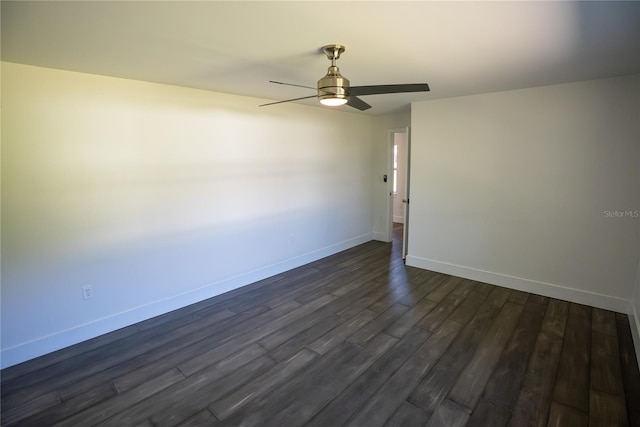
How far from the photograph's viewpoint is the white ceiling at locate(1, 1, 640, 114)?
1.63 metres

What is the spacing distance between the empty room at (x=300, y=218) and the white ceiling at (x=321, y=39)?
22 mm

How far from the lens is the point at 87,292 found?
2865 millimetres

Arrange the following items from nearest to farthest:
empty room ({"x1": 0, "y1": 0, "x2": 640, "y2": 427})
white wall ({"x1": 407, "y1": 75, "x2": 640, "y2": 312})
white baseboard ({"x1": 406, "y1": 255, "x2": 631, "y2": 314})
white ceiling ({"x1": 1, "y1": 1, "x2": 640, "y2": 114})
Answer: white ceiling ({"x1": 1, "y1": 1, "x2": 640, "y2": 114}), empty room ({"x1": 0, "y1": 0, "x2": 640, "y2": 427}), white wall ({"x1": 407, "y1": 75, "x2": 640, "y2": 312}), white baseboard ({"x1": 406, "y1": 255, "x2": 631, "y2": 314})

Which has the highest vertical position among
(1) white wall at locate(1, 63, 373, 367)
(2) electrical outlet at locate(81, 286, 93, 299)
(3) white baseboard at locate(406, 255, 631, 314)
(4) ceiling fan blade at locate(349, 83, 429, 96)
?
(4) ceiling fan blade at locate(349, 83, 429, 96)

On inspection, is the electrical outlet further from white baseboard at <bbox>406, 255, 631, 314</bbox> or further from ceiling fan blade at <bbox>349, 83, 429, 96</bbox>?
white baseboard at <bbox>406, 255, 631, 314</bbox>

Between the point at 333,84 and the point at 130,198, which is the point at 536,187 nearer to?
the point at 333,84

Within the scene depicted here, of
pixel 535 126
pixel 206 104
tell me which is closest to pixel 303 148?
pixel 206 104

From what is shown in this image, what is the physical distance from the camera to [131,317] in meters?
3.14

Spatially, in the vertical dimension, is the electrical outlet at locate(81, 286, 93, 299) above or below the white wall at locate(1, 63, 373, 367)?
below

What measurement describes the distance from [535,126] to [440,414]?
330 cm

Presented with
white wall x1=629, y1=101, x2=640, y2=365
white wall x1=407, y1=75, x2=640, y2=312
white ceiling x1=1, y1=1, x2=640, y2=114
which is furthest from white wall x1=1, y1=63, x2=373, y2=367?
white wall x1=629, y1=101, x2=640, y2=365

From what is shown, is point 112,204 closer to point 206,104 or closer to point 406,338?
point 206,104

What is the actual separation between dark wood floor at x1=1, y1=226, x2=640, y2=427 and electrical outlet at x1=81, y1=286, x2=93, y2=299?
42 cm

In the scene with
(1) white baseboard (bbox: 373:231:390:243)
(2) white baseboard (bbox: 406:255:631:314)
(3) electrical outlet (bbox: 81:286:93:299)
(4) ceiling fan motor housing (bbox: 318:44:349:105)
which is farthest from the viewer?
(1) white baseboard (bbox: 373:231:390:243)
